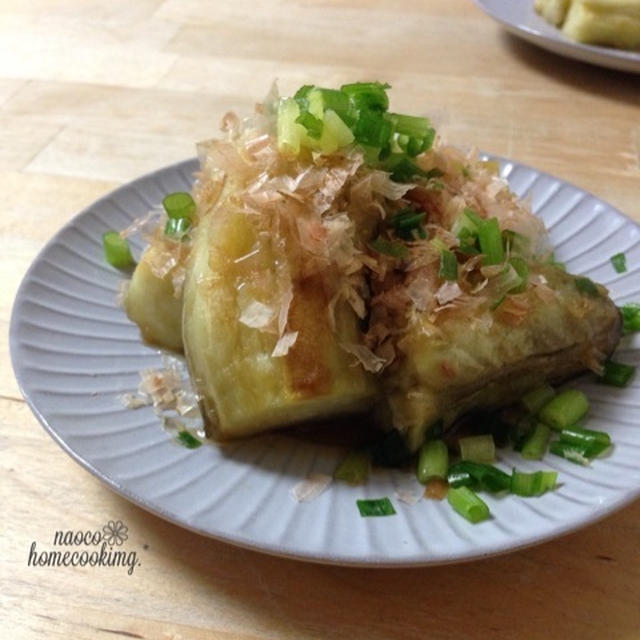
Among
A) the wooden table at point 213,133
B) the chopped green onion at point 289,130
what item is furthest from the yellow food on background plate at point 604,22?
the chopped green onion at point 289,130

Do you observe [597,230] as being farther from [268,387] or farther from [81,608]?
[81,608]

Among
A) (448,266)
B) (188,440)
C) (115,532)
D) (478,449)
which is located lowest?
(115,532)

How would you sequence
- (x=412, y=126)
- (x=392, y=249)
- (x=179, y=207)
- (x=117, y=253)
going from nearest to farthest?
(x=392, y=249) → (x=412, y=126) → (x=179, y=207) → (x=117, y=253)

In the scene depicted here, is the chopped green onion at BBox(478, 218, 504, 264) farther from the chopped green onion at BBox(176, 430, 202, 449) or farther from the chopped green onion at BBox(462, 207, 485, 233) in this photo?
the chopped green onion at BBox(176, 430, 202, 449)

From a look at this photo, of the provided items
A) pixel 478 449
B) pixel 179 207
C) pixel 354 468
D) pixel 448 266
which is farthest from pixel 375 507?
pixel 179 207

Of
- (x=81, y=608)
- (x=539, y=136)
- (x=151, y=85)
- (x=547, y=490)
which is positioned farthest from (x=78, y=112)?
(x=547, y=490)

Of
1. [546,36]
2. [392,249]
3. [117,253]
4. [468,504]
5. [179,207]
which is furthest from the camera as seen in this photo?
[546,36]

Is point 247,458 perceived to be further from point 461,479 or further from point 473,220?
point 473,220
